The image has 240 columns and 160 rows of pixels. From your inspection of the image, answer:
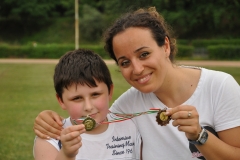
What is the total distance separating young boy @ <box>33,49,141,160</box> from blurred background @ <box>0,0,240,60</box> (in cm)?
2373

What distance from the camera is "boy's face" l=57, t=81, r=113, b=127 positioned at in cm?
249

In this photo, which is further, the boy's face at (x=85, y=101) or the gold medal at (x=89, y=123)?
the boy's face at (x=85, y=101)

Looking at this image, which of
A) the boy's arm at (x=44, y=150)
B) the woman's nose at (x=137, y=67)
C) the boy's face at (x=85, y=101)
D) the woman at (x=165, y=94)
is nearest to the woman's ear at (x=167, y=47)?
the woman at (x=165, y=94)

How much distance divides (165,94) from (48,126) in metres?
0.91

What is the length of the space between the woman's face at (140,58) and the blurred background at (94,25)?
23697mm

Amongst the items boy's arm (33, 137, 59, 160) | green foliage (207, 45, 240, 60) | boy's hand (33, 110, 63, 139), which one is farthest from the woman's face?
A: green foliage (207, 45, 240, 60)

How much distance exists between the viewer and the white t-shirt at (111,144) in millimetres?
2645

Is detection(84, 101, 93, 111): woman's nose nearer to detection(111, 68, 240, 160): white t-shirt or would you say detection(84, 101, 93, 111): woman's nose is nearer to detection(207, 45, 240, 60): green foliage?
detection(111, 68, 240, 160): white t-shirt

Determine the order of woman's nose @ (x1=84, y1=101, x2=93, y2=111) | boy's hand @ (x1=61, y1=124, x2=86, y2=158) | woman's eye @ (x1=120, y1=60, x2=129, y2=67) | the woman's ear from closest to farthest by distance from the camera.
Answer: boy's hand @ (x1=61, y1=124, x2=86, y2=158) → woman's nose @ (x1=84, y1=101, x2=93, y2=111) → woman's eye @ (x1=120, y1=60, x2=129, y2=67) → the woman's ear

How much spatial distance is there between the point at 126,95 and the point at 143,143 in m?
0.41

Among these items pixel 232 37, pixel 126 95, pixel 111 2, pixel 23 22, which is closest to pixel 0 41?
pixel 23 22

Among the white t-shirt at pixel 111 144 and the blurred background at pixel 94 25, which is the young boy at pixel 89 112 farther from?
the blurred background at pixel 94 25

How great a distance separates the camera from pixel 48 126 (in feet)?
8.36

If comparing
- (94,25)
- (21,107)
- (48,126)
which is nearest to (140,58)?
(48,126)
